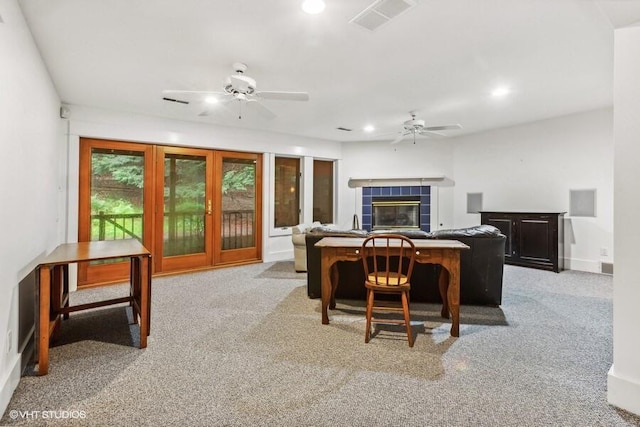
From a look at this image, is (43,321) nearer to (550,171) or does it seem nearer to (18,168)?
(18,168)

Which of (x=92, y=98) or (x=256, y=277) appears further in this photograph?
(x=256, y=277)

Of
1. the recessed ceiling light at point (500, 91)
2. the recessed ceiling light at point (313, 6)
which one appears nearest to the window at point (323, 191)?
the recessed ceiling light at point (500, 91)

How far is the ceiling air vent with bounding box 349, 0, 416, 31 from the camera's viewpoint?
6.55ft

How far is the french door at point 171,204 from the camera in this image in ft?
13.9

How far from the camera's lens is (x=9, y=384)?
5.61 ft

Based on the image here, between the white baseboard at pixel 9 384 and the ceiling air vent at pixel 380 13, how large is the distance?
3.12 meters

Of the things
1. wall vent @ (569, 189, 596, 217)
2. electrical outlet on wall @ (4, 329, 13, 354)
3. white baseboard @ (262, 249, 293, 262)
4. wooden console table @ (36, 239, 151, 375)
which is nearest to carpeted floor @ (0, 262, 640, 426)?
wooden console table @ (36, 239, 151, 375)

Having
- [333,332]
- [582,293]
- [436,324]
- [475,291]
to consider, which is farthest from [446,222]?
[333,332]

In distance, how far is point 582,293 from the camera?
11.9 ft

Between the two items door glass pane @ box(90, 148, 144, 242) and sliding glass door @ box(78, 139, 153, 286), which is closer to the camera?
sliding glass door @ box(78, 139, 153, 286)

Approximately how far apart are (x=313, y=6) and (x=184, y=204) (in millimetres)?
3799

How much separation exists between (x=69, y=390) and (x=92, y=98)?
138 inches

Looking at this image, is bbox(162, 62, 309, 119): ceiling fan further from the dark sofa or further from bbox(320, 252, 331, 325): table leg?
the dark sofa

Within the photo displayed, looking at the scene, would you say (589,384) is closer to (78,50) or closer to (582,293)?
(582,293)
